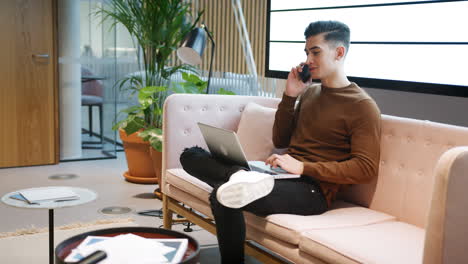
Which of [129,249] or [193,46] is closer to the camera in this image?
[129,249]

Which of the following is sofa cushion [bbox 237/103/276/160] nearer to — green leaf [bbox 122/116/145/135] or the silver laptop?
the silver laptop

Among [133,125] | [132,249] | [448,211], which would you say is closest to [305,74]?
[448,211]

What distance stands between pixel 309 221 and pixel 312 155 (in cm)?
42

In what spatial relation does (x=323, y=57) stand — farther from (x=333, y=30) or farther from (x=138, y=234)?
(x=138, y=234)

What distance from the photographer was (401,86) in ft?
9.65

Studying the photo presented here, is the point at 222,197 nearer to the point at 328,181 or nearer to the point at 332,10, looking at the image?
the point at 328,181

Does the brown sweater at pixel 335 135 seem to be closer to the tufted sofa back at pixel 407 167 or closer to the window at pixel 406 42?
the tufted sofa back at pixel 407 167

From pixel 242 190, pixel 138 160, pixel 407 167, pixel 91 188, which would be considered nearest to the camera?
pixel 242 190

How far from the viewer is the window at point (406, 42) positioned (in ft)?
8.68


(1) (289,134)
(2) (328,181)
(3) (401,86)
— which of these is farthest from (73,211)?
(3) (401,86)

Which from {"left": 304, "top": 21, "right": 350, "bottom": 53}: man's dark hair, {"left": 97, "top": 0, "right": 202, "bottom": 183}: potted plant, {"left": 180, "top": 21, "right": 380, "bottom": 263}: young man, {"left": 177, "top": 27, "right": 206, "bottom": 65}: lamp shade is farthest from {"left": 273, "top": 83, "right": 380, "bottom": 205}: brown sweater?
{"left": 97, "top": 0, "right": 202, "bottom": 183}: potted plant

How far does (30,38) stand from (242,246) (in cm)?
357

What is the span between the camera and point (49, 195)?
87.7 inches

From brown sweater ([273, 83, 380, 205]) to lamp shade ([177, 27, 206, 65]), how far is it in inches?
45.0
